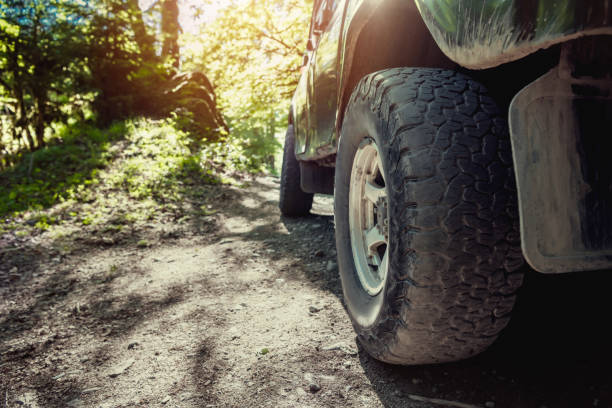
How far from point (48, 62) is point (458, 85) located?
353 inches

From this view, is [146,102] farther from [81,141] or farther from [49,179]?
[49,179]

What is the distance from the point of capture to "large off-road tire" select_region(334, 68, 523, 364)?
43.9 inches

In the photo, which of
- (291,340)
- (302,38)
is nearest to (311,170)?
(291,340)

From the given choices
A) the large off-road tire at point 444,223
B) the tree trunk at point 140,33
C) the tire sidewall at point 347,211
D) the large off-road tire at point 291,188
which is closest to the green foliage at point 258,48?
the tree trunk at point 140,33

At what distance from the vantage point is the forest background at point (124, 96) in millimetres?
6246

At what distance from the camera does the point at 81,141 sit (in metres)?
7.87

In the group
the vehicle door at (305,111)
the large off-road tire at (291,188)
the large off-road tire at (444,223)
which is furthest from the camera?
the large off-road tire at (291,188)

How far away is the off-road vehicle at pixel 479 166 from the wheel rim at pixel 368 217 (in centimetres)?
1

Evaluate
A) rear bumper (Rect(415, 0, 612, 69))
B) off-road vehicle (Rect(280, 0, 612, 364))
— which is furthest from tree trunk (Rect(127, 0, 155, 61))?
rear bumper (Rect(415, 0, 612, 69))

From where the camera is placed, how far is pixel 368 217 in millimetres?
1840

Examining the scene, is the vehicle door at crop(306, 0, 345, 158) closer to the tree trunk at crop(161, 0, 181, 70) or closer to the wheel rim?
the wheel rim

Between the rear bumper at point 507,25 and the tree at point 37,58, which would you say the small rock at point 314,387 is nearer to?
the rear bumper at point 507,25

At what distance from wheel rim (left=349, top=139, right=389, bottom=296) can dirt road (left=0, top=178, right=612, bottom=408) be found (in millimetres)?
315

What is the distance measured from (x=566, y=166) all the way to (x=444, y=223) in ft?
1.08
